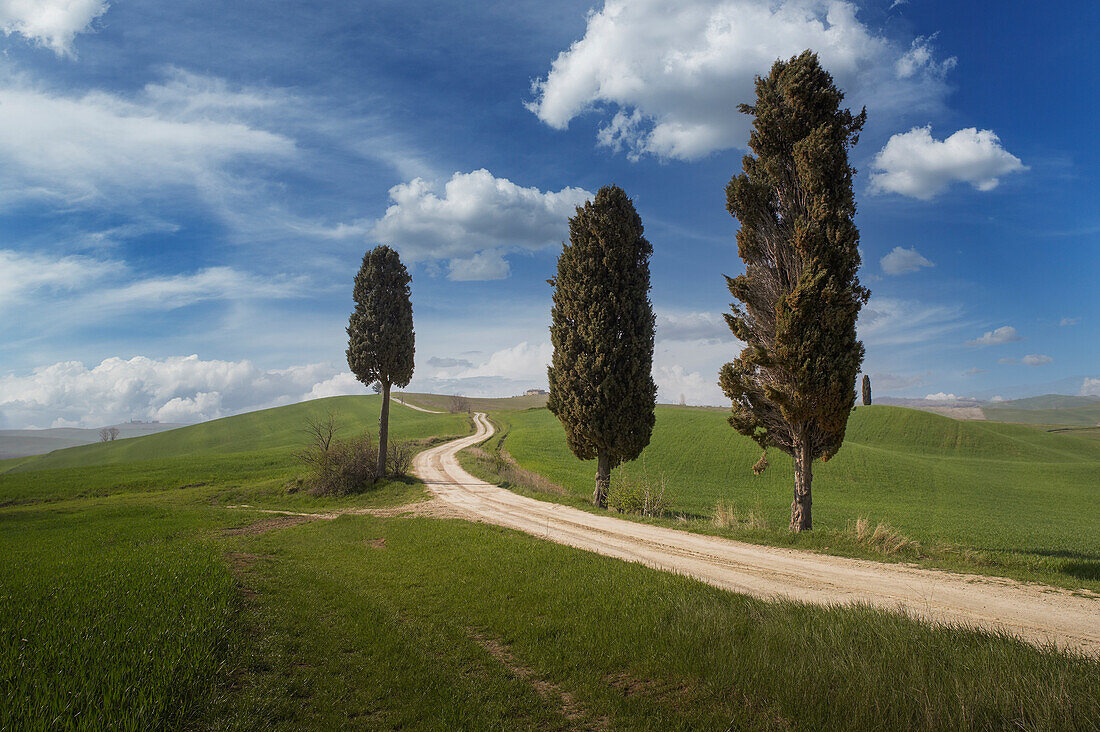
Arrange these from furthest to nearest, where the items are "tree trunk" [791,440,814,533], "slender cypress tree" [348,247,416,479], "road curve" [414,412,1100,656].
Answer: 1. "slender cypress tree" [348,247,416,479]
2. "tree trunk" [791,440,814,533]
3. "road curve" [414,412,1100,656]

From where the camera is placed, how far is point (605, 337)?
20500 mm

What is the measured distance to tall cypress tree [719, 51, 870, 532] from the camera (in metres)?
13.5

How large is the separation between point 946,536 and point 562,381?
1728cm

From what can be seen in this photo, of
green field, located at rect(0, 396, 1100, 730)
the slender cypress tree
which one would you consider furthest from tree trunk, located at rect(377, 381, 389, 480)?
green field, located at rect(0, 396, 1100, 730)

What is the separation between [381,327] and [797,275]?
2319 centimetres

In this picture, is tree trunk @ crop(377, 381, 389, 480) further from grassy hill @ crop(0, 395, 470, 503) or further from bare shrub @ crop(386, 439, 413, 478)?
grassy hill @ crop(0, 395, 470, 503)

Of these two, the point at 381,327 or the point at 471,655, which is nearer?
the point at 471,655

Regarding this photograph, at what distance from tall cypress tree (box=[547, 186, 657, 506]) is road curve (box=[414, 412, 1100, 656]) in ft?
14.3

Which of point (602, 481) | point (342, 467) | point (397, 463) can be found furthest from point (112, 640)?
point (397, 463)

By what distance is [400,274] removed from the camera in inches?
1191

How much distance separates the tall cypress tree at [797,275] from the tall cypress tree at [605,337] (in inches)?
206

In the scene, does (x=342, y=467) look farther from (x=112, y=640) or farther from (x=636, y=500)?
(x=112, y=640)

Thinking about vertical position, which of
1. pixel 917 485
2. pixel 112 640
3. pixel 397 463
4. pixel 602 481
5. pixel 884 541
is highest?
pixel 112 640

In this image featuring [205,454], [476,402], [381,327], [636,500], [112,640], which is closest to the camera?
[112,640]
